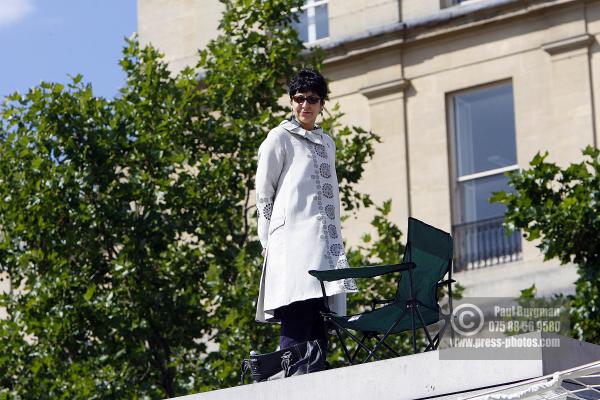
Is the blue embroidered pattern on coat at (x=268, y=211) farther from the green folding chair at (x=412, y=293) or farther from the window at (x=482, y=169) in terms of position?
the window at (x=482, y=169)

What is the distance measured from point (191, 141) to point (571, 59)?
24.0 feet

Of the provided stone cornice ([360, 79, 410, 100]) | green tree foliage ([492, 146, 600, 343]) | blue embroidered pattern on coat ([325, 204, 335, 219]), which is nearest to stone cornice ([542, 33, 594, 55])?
stone cornice ([360, 79, 410, 100])

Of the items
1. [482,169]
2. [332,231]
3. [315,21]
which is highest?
[315,21]

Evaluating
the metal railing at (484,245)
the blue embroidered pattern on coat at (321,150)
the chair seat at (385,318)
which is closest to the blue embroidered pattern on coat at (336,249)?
the chair seat at (385,318)

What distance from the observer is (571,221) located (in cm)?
1650

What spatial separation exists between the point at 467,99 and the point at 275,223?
51.8 feet

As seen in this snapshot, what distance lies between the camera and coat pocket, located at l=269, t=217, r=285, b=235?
33.2 ft

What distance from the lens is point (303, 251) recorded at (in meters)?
10.0

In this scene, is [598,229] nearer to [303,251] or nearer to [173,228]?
[173,228]

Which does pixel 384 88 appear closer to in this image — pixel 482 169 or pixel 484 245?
pixel 482 169

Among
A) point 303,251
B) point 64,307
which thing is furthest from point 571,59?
point 303,251

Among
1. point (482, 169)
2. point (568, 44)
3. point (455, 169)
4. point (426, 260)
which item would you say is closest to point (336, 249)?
point (426, 260)

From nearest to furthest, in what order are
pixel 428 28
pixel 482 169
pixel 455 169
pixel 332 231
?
pixel 332 231 < pixel 482 169 < pixel 455 169 < pixel 428 28

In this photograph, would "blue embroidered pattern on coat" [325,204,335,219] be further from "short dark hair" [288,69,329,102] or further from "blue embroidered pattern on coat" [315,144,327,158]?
"short dark hair" [288,69,329,102]
